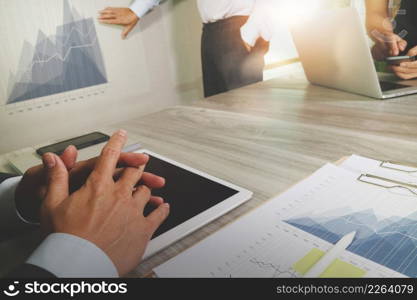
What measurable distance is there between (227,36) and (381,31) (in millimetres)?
867

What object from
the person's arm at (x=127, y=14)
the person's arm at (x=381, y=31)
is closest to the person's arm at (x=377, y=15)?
the person's arm at (x=381, y=31)

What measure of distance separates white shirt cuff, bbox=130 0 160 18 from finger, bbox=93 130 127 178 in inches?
58.8

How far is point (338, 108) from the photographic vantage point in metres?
1.03

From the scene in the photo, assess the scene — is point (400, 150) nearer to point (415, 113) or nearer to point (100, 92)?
point (415, 113)

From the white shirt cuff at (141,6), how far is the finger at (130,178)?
60.9 inches

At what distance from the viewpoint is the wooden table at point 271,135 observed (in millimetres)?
647

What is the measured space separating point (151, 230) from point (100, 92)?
152cm

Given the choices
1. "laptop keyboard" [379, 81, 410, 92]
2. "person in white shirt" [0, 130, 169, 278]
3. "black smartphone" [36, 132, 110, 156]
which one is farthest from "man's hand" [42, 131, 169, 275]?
"laptop keyboard" [379, 81, 410, 92]

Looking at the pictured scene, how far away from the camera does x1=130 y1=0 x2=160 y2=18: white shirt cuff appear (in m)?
1.83

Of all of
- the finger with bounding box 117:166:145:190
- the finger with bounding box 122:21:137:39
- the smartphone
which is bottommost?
the finger with bounding box 117:166:145:190

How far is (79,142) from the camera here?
98 cm

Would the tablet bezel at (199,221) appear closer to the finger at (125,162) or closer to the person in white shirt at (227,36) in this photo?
the finger at (125,162)

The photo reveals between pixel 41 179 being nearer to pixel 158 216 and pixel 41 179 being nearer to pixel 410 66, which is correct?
pixel 158 216

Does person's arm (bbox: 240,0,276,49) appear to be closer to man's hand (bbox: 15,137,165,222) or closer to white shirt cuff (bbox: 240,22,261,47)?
white shirt cuff (bbox: 240,22,261,47)
